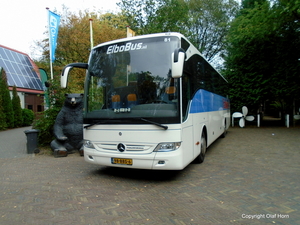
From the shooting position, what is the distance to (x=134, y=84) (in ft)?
16.6

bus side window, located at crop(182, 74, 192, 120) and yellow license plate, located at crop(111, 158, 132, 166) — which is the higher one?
bus side window, located at crop(182, 74, 192, 120)

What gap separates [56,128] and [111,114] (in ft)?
14.7

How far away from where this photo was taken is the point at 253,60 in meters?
18.0

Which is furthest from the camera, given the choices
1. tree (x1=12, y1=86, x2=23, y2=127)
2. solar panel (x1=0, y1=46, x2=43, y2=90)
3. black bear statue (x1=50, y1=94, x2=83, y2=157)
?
solar panel (x1=0, y1=46, x2=43, y2=90)

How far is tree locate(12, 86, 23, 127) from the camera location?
20.3 metres

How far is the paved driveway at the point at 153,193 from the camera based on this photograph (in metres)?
3.63

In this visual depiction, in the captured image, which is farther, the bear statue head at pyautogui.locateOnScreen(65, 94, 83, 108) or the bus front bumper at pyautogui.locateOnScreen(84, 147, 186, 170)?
the bear statue head at pyautogui.locateOnScreen(65, 94, 83, 108)

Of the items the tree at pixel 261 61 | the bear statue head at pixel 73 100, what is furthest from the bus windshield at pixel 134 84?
the tree at pixel 261 61

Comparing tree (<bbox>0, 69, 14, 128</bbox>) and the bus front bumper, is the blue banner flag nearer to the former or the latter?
the bus front bumper

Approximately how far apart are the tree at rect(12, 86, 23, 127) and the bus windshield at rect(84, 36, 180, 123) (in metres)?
17.8

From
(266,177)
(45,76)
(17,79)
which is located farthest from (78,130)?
(17,79)

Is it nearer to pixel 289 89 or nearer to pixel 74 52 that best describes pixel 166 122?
pixel 289 89

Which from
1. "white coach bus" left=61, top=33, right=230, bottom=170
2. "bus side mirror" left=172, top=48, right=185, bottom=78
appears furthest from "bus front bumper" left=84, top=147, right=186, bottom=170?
"bus side mirror" left=172, top=48, right=185, bottom=78

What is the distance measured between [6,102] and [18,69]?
793 cm
